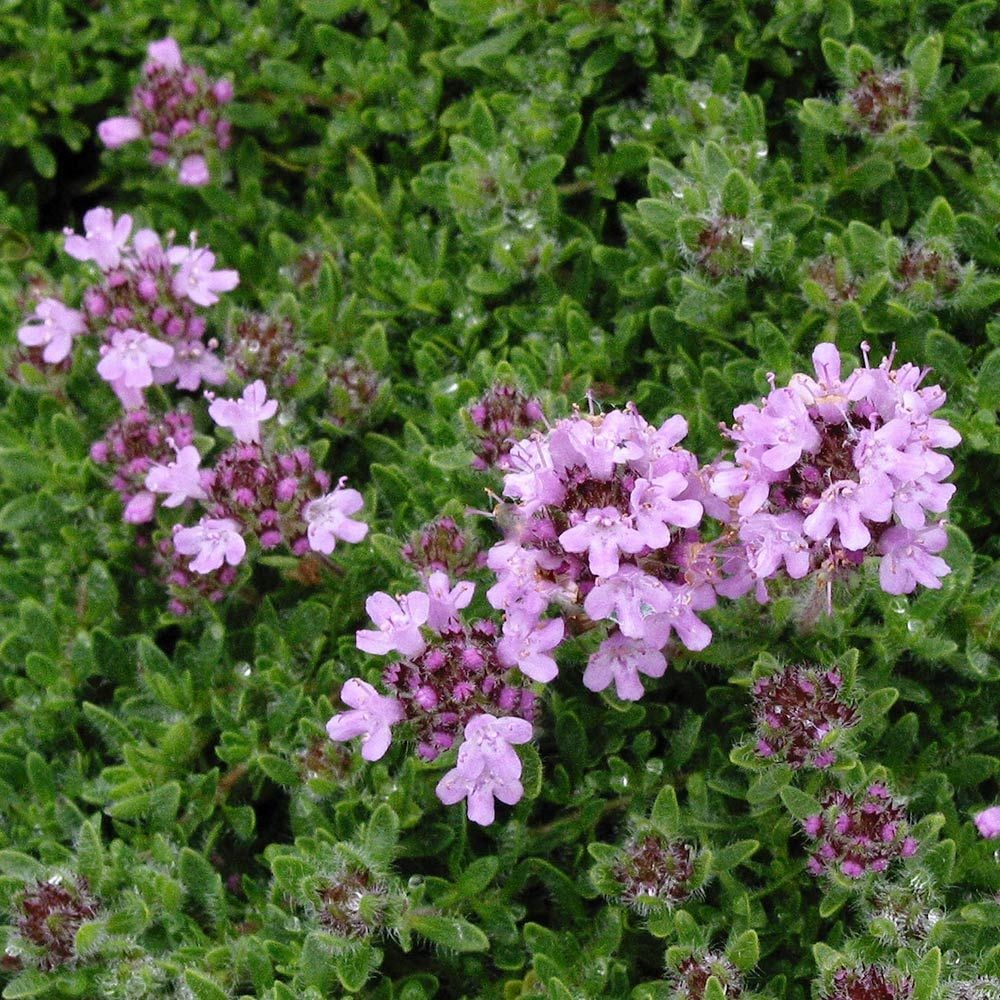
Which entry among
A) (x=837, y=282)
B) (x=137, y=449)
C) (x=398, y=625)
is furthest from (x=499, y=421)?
(x=137, y=449)

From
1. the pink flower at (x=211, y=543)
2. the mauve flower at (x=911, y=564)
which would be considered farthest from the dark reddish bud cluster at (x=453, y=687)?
the mauve flower at (x=911, y=564)

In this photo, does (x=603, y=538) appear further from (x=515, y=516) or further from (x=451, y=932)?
(x=451, y=932)

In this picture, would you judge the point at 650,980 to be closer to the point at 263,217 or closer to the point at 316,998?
the point at 316,998

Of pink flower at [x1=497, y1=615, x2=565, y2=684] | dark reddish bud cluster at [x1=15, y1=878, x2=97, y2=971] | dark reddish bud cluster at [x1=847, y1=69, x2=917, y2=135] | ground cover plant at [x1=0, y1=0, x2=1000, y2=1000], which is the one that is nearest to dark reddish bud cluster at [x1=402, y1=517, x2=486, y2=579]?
ground cover plant at [x1=0, y1=0, x2=1000, y2=1000]

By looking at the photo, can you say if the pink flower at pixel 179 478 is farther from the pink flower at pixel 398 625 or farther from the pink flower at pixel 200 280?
the pink flower at pixel 398 625

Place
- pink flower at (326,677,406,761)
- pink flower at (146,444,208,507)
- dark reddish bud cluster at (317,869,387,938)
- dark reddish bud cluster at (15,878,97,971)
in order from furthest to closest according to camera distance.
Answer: pink flower at (146,444,208,507) < dark reddish bud cluster at (15,878,97,971) < dark reddish bud cluster at (317,869,387,938) < pink flower at (326,677,406,761)

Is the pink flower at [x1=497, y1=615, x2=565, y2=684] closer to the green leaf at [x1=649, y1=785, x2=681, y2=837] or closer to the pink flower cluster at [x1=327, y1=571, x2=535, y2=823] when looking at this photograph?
the pink flower cluster at [x1=327, y1=571, x2=535, y2=823]

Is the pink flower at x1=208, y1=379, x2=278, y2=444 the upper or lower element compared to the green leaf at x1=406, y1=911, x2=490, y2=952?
upper

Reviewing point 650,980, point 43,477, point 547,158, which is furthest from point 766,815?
point 43,477
